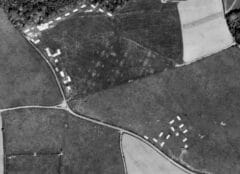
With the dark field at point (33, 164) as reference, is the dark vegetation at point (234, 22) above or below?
above

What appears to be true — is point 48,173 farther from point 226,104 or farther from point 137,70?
point 226,104

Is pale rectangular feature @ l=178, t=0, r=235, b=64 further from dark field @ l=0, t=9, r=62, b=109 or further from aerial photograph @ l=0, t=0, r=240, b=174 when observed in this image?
dark field @ l=0, t=9, r=62, b=109

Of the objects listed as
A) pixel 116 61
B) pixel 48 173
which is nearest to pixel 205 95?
pixel 116 61

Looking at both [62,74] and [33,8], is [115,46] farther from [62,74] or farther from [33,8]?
[33,8]

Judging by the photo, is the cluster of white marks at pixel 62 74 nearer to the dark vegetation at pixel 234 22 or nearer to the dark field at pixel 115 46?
the dark field at pixel 115 46

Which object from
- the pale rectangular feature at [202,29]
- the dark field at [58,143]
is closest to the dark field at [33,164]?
the dark field at [58,143]

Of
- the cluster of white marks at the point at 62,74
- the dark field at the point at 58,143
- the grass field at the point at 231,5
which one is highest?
the grass field at the point at 231,5
